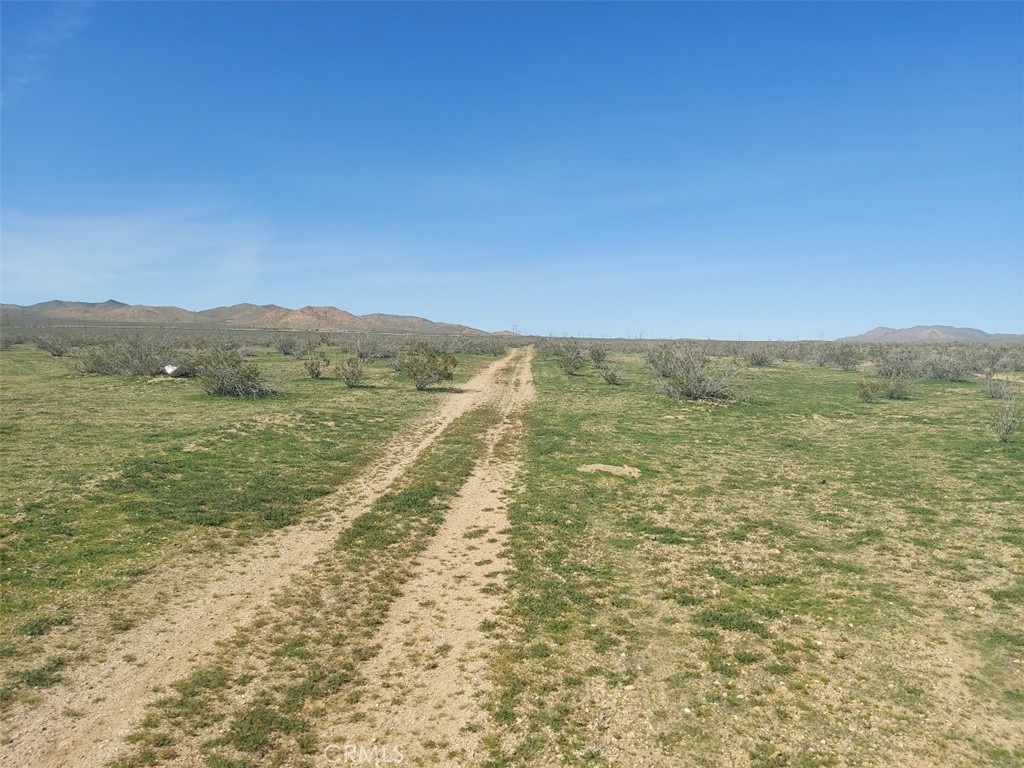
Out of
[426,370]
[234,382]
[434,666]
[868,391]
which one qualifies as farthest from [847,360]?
[434,666]

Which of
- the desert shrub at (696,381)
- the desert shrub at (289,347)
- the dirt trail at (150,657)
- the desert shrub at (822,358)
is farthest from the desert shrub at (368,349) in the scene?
the desert shrub at (822,358)

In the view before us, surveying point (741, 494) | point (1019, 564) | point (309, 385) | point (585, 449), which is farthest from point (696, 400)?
point (309, 385)

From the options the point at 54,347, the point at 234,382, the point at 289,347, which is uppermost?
the point at 289,347

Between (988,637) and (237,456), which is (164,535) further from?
(988,637)

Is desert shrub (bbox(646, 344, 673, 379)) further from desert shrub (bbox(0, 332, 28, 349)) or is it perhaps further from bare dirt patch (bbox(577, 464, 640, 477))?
desert shrub (bbox(0, 332, 28, 349))

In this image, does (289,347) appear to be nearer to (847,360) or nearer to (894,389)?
(894,389)
